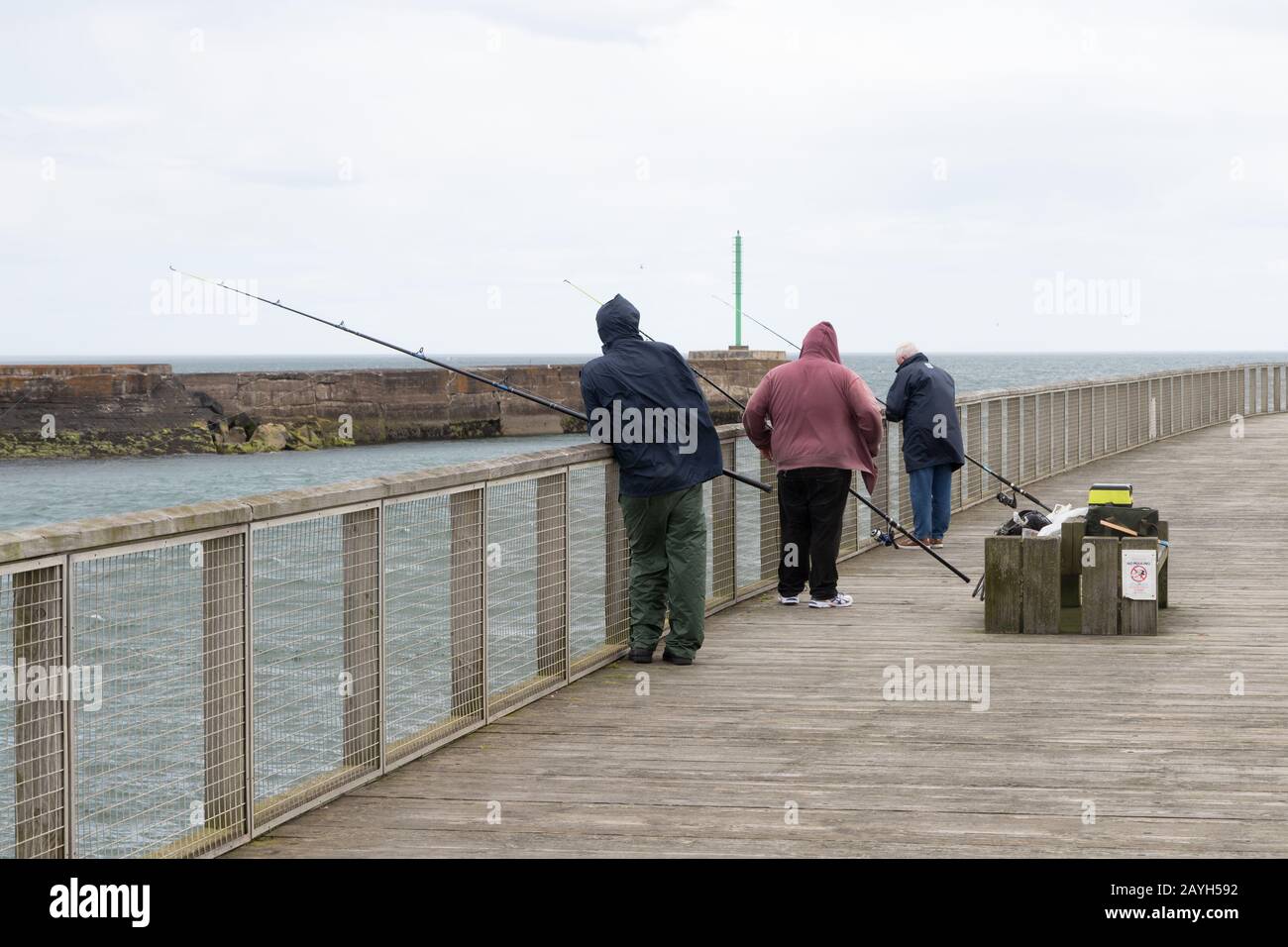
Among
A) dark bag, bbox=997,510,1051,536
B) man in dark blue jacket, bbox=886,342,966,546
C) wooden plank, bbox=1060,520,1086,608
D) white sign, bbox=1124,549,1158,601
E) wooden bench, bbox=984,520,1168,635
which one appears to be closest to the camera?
white sign, bbox=1124,549,1158,601

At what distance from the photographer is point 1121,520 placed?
36.1 ft

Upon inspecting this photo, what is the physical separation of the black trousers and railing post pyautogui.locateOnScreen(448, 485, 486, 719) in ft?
12.6

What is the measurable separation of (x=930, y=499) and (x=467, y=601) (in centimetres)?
866

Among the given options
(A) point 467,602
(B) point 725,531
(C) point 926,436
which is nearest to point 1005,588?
(B) point 725,531

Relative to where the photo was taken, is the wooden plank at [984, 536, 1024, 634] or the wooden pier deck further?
the wooden plank at [984, 536, 1024, 634]

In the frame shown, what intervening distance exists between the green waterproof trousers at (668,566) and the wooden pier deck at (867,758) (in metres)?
0.22

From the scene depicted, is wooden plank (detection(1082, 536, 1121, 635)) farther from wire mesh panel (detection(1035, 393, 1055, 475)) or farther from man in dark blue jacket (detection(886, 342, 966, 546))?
wire mesh panel (detection(1035, 393, 1055, 475))

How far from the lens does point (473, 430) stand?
8125 centimetres

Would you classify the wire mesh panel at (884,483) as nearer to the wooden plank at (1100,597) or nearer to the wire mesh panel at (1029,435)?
the wooden plank at (1100,597)

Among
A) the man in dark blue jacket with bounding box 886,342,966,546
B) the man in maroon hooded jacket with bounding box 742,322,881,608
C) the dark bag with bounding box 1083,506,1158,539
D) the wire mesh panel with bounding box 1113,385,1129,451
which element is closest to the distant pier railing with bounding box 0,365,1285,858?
the man in maroon hooded jacket with bounding box 742,322,881,608

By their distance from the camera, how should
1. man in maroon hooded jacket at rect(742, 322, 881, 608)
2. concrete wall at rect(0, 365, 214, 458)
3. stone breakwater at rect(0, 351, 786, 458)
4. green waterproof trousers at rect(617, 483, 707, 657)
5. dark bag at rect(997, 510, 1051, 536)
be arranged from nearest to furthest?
green waterproof trousers at rect(617, 483, 707, 657) → dark bag at rect(997, 510, 1051, 536) → man in maroon hooded jacket at rect(742, 322, 881, 608) → concrete wall at rect(0, 365, 214, 458) → stone breakwater at rect(0, 351, 786, 458)

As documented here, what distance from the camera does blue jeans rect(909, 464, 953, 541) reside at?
51.2 ft

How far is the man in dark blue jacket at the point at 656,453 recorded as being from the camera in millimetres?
9109
